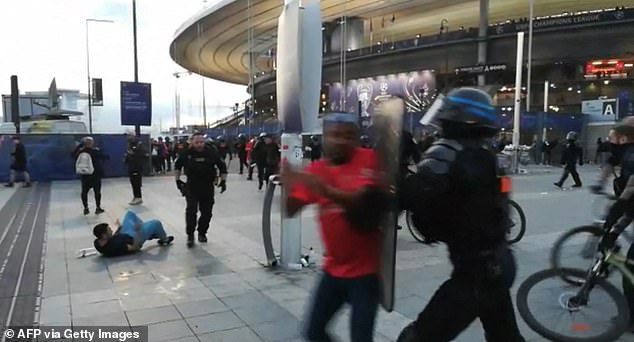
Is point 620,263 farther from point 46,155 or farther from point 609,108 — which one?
point 609,108

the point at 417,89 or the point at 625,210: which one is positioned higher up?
the point at 417,89

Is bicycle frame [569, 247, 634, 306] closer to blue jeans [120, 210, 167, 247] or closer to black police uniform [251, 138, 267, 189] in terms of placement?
blue jeans [120, 210, 167, 247]

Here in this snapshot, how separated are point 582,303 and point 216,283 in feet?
11.3

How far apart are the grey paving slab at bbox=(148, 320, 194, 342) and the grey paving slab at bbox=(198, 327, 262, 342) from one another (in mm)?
162

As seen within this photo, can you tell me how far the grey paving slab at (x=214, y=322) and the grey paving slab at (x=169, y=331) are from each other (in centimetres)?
6

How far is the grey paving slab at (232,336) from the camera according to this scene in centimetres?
410

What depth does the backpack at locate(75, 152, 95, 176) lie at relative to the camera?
36.0 ft

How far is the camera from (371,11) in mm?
49594

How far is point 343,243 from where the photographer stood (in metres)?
2.62

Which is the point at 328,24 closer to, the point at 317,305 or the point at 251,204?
the point at 251,204

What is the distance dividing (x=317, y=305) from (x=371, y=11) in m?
49.5

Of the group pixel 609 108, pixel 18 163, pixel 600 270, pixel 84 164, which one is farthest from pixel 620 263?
pixel 609 108

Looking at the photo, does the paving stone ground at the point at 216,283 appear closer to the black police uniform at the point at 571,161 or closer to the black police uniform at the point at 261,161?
the black police uniform at the point at 571,161

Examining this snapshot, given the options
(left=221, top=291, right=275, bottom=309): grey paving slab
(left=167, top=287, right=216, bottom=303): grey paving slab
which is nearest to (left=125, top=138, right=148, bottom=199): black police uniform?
(left=167, top=287, right=216, bottom=303): grey paving slab
